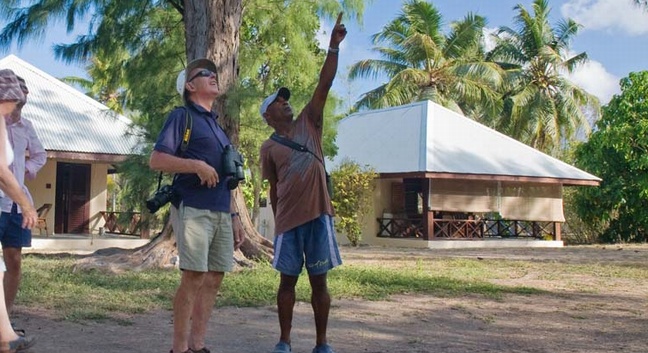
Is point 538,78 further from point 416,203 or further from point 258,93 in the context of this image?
point 258,93

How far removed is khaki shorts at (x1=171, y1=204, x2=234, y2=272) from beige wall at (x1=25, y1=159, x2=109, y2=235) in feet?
53.5

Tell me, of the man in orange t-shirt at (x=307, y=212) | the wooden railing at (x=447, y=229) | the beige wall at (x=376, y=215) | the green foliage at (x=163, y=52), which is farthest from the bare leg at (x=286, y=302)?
the beige wall at (x=376, y=215)

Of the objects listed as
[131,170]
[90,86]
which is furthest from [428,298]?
[90,86]

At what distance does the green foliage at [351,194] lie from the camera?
69.6ft

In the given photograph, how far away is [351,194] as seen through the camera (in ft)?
69.5

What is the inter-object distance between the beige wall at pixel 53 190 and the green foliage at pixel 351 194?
6.63 m

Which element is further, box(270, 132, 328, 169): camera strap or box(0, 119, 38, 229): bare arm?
box(270, 132, 328, 169): camera strap

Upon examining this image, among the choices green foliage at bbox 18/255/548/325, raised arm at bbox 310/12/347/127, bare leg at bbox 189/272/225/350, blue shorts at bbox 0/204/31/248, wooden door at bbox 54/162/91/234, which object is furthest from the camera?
wooden door at bbox 54/162/91/234

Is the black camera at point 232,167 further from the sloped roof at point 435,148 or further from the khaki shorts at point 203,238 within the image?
the sloped roof at point 435,148

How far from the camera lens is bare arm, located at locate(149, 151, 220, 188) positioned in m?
4.25

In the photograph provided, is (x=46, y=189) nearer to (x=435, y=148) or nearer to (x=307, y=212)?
(x=435, y=148)

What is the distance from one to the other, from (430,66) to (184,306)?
101ft

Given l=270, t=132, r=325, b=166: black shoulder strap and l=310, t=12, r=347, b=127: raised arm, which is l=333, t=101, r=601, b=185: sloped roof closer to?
l=270, t=132, r=325, b=166: black shoulder strap

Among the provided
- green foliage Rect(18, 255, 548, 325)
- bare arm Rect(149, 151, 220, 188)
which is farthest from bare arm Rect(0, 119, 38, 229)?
green foliage Rect(18, 255, 548, 325)
